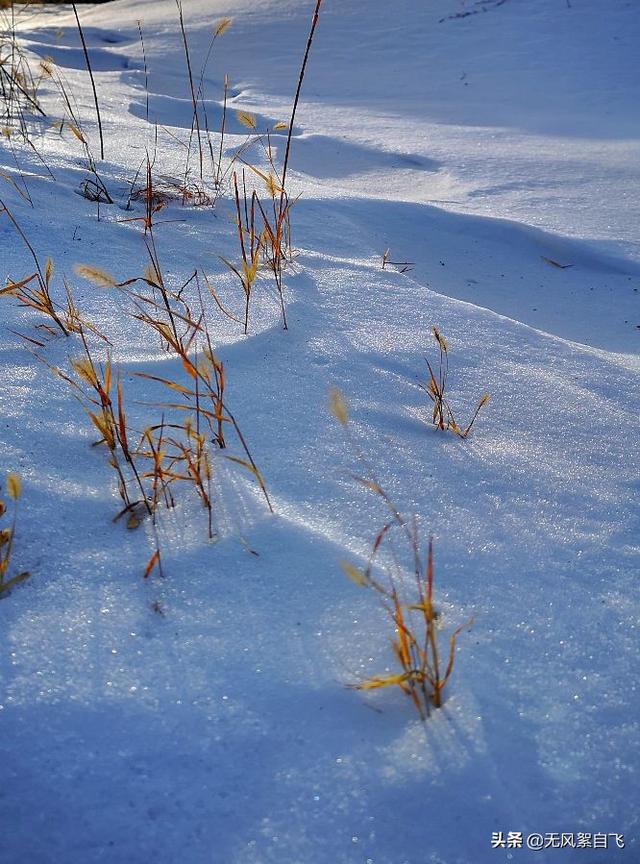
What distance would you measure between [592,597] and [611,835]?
0.99 feet

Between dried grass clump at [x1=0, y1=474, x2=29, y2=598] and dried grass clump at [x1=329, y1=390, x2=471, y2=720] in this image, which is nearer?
dried grass clump at [x1=329, y1=390, x2=471, y2=720]

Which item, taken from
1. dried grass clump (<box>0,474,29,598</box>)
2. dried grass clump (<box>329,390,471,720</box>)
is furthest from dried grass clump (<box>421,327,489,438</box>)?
dried grass clump (<box>0,474,29,598</box>)

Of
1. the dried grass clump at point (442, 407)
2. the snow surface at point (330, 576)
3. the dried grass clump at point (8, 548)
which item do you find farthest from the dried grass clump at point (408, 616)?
the dried grass clump at point (8, 548)

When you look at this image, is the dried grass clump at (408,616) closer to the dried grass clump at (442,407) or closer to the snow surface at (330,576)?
the snow surface at (330,576)

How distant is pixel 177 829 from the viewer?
714 millimetres

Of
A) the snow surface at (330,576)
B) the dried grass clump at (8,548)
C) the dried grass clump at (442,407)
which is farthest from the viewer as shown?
the dried grass clump at (442,407)

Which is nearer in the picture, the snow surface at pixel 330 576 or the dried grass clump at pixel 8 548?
the snow surface at pixel 330 576

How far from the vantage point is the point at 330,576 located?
3.13 feet

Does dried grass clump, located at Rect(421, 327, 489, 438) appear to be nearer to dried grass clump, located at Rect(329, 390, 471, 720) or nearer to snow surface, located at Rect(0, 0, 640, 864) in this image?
snow surface, located at Rect(0, 0, 640, 864)

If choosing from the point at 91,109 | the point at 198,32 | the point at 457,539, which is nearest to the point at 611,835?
the point at 457,539

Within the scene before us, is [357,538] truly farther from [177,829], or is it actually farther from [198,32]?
[198,32]

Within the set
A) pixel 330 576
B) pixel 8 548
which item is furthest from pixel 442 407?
pixel 8 548

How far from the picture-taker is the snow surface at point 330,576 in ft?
2.42

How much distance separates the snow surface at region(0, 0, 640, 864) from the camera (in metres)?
0.74
